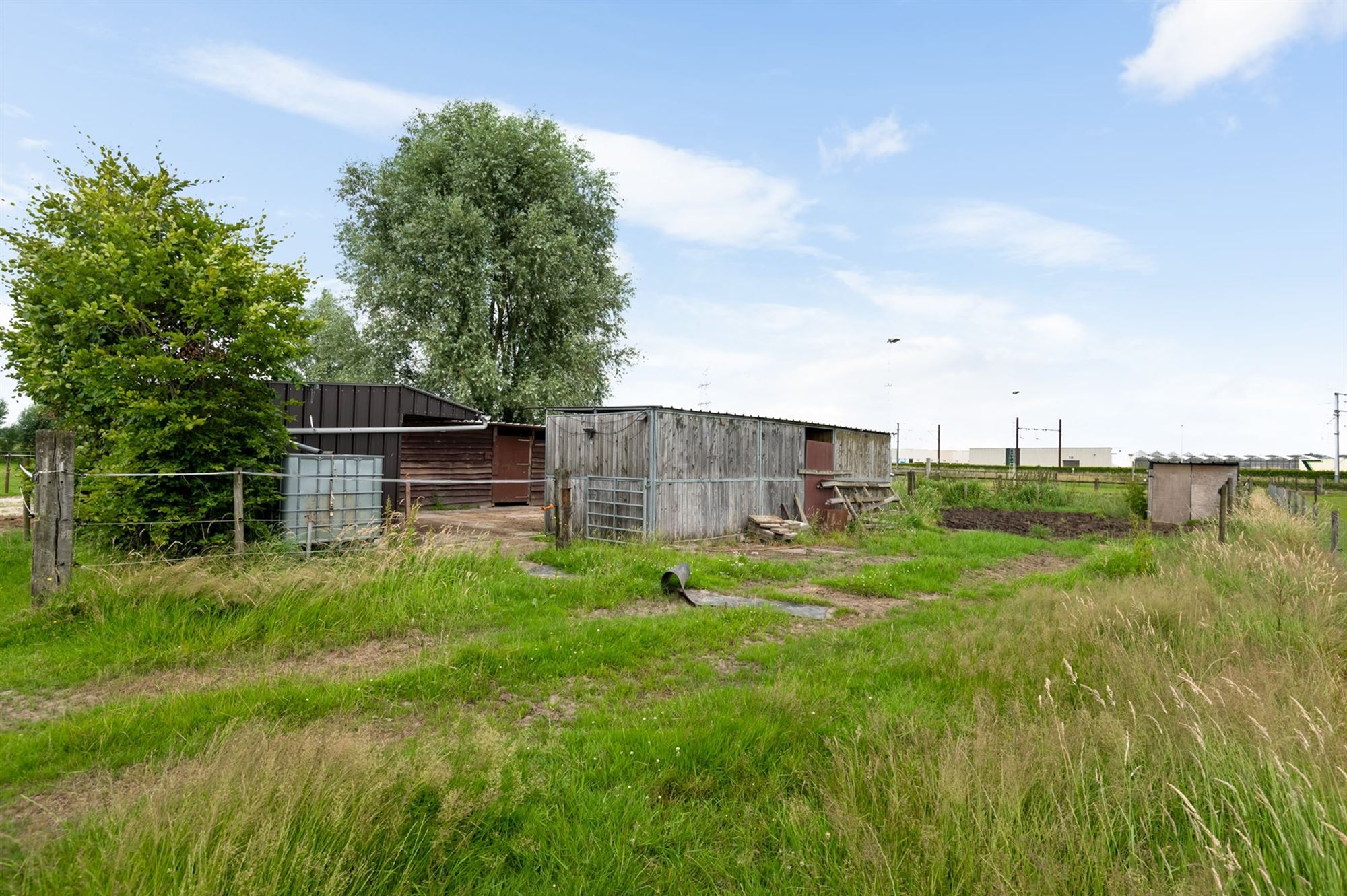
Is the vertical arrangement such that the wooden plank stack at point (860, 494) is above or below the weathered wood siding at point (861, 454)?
below

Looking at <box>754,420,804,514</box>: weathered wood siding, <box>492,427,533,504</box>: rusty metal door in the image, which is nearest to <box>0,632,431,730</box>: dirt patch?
<box>754,420,804,514</box>: weathered wood siding

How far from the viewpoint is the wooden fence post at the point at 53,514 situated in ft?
21.6

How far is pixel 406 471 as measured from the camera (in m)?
20.7

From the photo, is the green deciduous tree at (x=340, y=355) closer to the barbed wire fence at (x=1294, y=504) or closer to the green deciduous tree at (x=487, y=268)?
the green deciduous tree at (x=487, y=268)

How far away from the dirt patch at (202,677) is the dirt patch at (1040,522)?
53.3ft

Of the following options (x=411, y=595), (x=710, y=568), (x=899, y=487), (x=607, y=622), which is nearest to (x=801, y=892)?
(x=607, y=622)

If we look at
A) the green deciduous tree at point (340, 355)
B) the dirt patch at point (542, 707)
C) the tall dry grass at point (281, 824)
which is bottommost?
the dirt patch at point (542, 707)

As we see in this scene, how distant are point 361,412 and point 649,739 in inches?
607

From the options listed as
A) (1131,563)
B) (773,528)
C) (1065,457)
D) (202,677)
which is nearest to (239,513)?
(202,677)

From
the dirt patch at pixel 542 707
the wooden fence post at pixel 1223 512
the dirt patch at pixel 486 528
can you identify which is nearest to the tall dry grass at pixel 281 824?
the dirt patch at pixel 542 707

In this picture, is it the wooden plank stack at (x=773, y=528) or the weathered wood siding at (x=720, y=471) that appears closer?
the weathered wood siding at (x=720, y=471)

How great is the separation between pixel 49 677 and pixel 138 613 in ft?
3.34

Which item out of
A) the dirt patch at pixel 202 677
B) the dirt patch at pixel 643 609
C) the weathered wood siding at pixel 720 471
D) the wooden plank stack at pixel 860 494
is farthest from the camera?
the wooden plank stack at pixel 860 494

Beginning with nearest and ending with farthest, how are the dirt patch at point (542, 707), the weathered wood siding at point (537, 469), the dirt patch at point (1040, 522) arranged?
the dirt patch at point (542, 707), the dirt patch at point (1040, 522), the weathered wood siding at point (537, 469)
